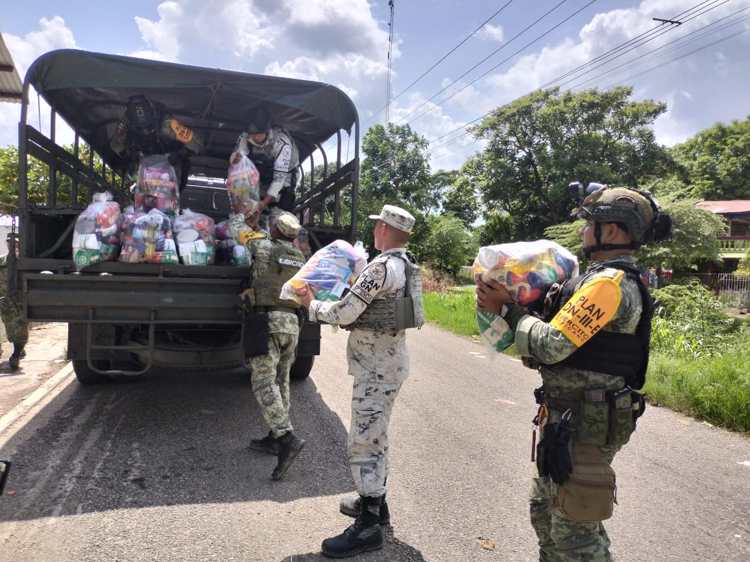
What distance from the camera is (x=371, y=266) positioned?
2867mm

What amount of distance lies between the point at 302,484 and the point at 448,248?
22.8 m

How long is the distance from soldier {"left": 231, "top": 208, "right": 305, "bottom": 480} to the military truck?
Result: 0.69 feet

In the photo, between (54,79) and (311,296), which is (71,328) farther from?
(311,296)

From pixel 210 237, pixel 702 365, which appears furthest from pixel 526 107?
pixel 210 237

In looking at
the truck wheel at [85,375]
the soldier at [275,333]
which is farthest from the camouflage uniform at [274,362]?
the truck wheel at [85,375]

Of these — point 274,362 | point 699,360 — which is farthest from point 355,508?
point 699,360

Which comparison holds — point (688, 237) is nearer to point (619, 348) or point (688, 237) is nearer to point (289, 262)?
point (289, 262)

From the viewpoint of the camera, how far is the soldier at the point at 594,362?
6.50 ft

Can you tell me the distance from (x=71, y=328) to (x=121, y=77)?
2053 millimetres

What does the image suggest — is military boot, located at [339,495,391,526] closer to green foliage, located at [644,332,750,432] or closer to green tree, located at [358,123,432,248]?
green foliage, located at [644,332,750,432]

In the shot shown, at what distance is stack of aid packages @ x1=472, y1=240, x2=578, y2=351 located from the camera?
87.4 inches

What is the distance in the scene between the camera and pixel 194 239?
445 cm

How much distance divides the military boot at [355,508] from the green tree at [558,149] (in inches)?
918

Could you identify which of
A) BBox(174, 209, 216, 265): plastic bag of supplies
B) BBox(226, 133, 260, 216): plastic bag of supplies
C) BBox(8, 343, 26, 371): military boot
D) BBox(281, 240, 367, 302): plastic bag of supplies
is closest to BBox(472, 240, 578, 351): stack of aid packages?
BBox(281, 240, 367, 302): plastic bag of supplies
